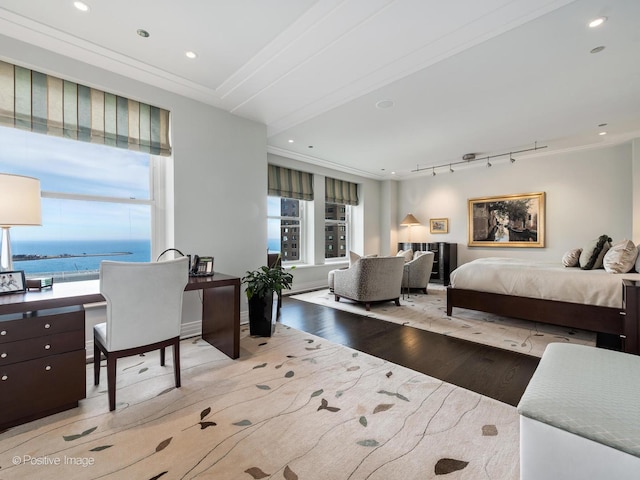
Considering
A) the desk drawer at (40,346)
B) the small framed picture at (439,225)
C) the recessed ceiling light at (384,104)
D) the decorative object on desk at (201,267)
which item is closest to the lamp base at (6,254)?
the desk drawer at (40,346)

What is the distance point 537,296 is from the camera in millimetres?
3225

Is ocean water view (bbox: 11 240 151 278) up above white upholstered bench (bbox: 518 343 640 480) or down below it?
above

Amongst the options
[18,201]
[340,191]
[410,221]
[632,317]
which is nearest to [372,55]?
[18,201]

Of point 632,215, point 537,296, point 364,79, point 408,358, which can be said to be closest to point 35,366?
point 408,358

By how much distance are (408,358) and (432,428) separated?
0.96 m

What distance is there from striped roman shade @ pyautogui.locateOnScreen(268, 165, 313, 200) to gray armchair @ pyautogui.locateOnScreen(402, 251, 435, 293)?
93.8 inches

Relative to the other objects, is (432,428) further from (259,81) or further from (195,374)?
(259,81)

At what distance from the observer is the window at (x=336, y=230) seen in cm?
661

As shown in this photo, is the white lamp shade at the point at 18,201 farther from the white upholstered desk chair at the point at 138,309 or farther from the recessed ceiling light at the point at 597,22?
the recessed ceiling light at the point at 597,22

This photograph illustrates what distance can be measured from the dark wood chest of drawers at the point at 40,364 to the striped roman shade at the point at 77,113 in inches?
65.1

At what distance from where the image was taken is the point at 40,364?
1.71 m

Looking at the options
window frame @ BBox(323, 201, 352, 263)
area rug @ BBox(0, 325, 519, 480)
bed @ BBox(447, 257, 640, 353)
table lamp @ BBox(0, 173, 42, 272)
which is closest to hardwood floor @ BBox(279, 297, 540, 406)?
area rug @ BBox(0, 325, 519, 480)

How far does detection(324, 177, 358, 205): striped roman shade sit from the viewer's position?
643cm

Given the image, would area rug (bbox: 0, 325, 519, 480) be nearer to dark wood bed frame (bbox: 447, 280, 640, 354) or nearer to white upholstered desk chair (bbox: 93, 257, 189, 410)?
white upholstered desk chair (bbox: 93, 257, 189, 410)
